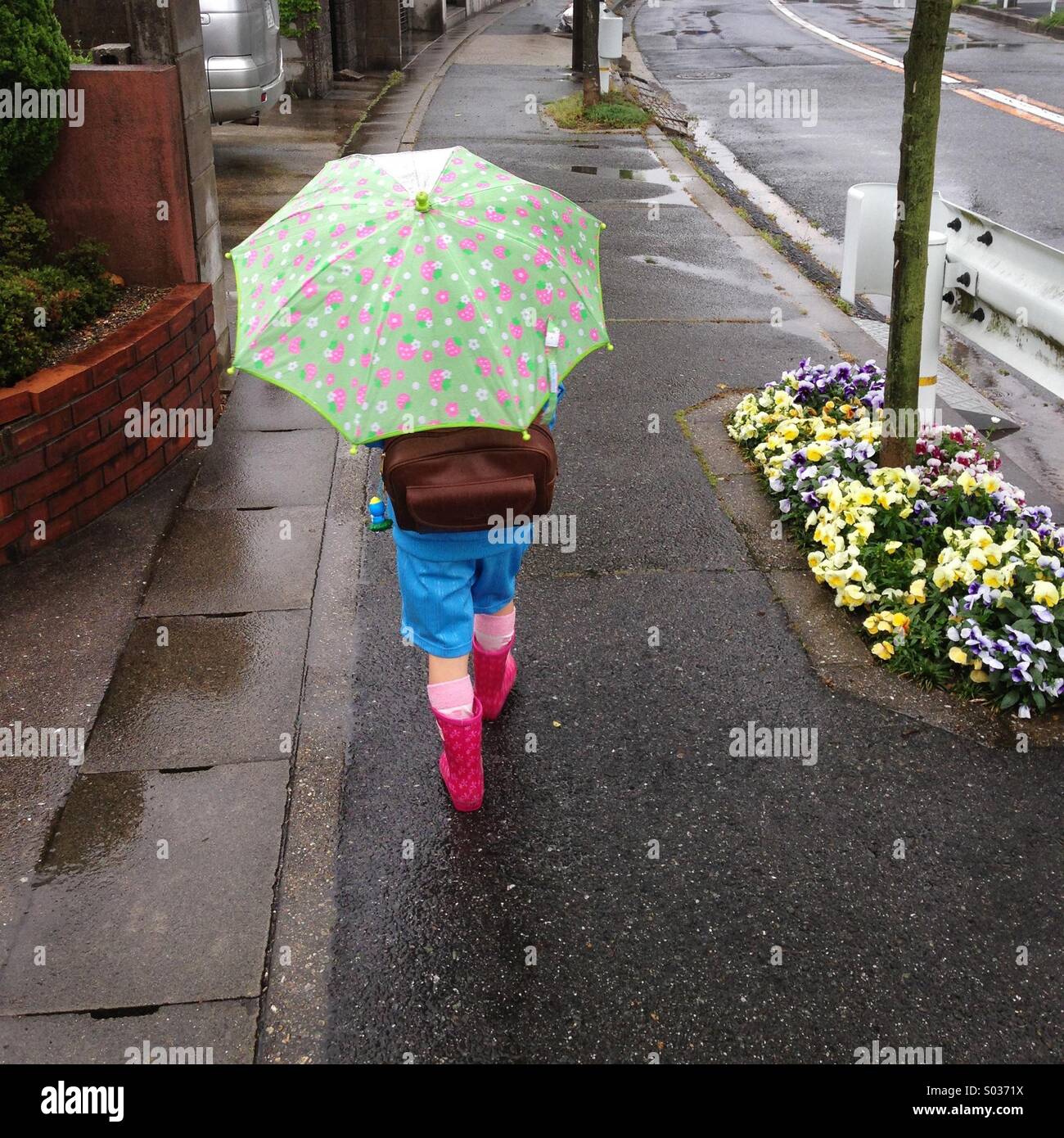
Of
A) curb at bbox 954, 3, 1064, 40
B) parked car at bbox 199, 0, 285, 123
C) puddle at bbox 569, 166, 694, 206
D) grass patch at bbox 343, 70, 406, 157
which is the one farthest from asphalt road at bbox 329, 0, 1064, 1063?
curb at bbox 954, 3, 1064, 40

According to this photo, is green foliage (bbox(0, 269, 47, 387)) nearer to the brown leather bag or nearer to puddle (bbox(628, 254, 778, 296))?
the brown leather bag

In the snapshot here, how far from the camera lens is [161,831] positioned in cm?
356

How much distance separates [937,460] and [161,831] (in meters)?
3.51

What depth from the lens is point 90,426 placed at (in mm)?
5211

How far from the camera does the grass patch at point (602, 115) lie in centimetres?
1518

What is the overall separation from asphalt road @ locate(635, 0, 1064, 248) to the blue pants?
8.04m

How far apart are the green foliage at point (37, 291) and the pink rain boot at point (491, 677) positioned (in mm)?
2430

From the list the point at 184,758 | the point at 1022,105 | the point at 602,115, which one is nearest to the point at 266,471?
the point at 184,758

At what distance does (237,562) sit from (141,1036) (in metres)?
2.49

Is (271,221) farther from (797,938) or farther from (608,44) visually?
(608,44)
